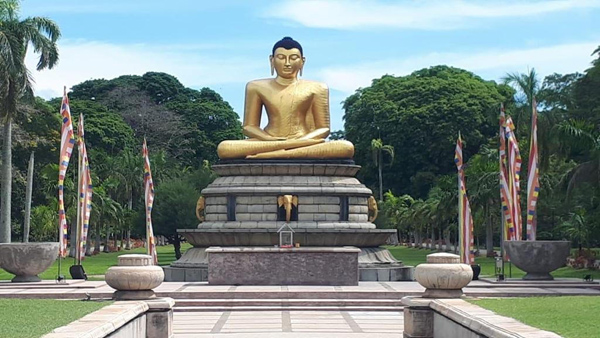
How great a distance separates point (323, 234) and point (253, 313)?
810 centimetres

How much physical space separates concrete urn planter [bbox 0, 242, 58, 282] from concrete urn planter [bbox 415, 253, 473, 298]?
1218cm

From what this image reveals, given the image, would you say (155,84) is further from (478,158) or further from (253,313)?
(253,313)

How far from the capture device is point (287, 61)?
31375 millimetres

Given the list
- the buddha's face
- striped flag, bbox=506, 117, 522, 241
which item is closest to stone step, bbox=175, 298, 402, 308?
striped flag, bbox=506, 117, 522, 241

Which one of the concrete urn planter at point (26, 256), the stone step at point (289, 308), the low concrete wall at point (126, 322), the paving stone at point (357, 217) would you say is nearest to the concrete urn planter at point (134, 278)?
the low concrete wall at point (126, 322)

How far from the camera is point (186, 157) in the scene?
80.4m

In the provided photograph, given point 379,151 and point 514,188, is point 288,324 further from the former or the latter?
point 379,151

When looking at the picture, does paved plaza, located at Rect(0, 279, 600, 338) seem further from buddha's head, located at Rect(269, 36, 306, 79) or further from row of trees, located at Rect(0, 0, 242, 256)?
row of trees, located at Rect(0, 0, 242, 256)

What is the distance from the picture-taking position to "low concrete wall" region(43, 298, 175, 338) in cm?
1009

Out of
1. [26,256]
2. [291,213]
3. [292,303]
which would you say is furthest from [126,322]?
[291,213]

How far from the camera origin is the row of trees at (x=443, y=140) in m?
47.0

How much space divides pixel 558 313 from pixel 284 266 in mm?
11911

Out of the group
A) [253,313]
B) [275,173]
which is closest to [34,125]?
[275,173]

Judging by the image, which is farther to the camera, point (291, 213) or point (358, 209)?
point (358, 209)
